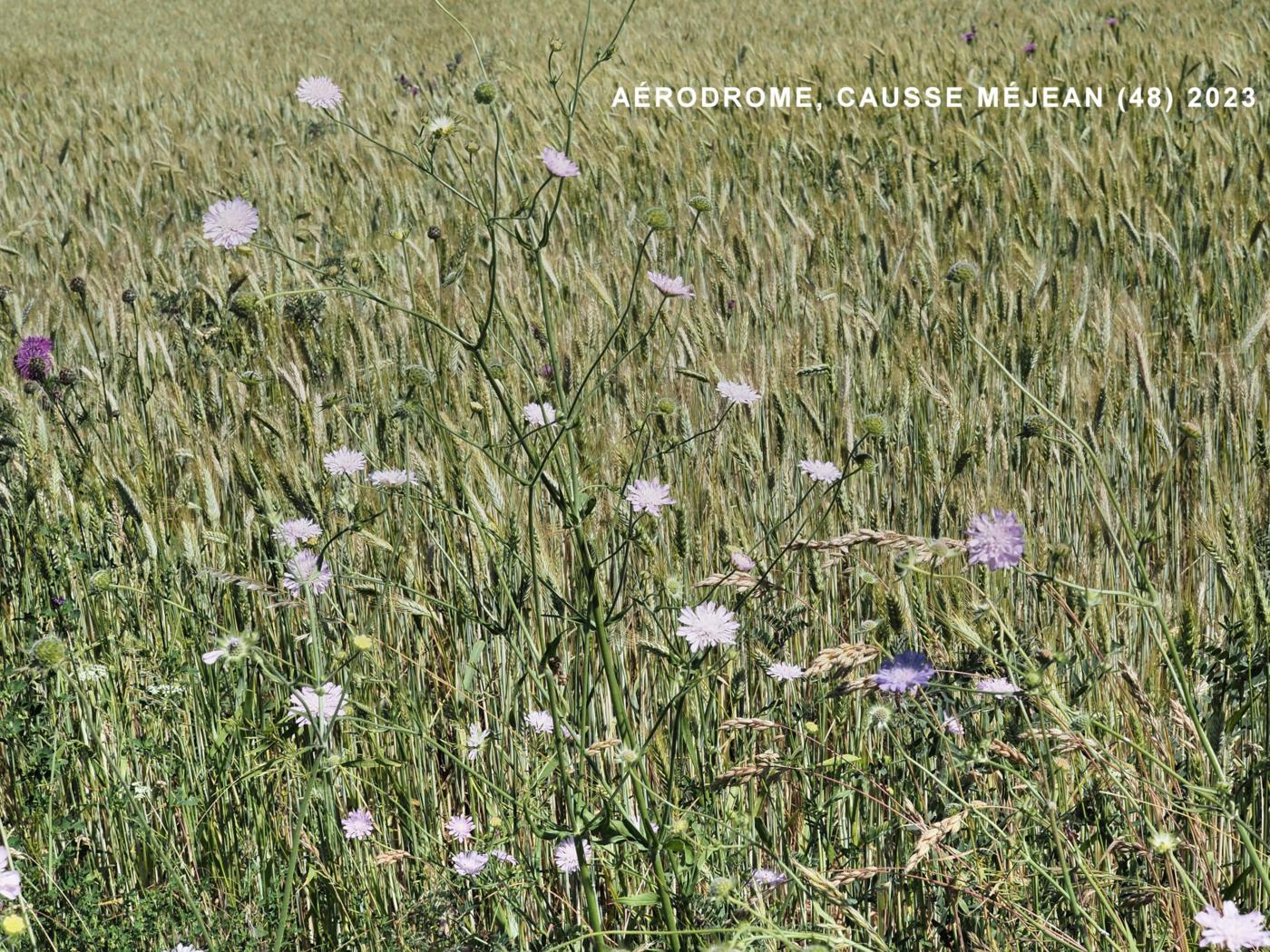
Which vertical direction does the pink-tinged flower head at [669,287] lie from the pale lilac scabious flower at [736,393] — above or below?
above

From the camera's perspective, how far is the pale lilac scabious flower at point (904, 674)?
1157 mm

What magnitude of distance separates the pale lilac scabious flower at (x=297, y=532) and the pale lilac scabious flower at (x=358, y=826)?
334 millimetres

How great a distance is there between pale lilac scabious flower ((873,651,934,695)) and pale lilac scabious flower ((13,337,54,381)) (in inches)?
51.0

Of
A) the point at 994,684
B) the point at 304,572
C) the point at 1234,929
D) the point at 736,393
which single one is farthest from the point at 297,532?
the point at 1234,929

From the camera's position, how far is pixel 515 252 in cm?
324

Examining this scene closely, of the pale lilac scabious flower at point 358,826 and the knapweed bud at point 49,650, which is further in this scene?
the pale lilac scabious flower at point 358,826

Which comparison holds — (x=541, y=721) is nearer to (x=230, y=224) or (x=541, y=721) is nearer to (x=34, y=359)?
(x=230, y=224)

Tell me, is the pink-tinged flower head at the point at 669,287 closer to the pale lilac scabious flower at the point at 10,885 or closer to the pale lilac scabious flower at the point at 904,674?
the pale lilac scabious flower at the point at 904,674

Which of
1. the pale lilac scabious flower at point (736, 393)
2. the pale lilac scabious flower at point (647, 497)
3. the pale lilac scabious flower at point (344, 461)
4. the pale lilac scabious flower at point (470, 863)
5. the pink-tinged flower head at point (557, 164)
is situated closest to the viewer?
the pink-tinged flower head at point (557, 164)

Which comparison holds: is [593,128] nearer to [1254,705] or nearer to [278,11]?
[1254,705]

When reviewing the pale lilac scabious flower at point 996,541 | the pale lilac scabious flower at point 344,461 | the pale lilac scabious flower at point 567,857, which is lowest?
the pale lilac scabious flower at point 567,857

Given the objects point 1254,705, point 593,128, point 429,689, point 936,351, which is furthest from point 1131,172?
point 429,689

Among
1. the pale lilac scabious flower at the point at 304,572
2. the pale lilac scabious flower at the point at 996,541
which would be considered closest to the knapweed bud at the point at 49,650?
the pale lilac scabious flower at the point at 304,572

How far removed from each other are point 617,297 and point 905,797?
1.71 m
